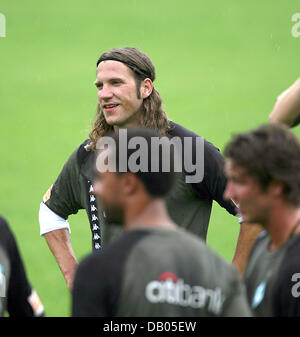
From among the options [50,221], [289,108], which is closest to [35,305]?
[289,108]

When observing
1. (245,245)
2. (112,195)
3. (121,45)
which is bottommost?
(245,245)

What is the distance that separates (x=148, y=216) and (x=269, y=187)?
593mm

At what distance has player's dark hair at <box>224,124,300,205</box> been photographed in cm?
376

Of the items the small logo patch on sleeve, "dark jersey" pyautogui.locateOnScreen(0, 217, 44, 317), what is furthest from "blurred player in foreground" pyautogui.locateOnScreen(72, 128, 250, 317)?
the small logo patch on sleeve

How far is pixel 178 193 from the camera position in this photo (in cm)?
570

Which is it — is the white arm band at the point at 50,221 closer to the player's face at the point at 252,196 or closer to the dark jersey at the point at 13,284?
the dark jersey at the point at 13,284

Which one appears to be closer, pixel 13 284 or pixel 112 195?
pixel 112 195

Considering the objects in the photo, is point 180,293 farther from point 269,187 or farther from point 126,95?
point 126,95

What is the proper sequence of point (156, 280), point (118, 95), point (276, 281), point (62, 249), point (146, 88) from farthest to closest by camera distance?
point (62, 249), point (146, 88), point (118, 95), point (276, 281), point (156, 280)

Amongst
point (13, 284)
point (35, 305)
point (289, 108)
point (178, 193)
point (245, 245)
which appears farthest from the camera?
point (245, 245)

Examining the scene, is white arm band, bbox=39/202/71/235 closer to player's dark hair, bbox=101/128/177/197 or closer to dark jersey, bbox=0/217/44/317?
dark jersey, bbox=0/217/44/317

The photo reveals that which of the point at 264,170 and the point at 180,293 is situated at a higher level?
the point at 264,170

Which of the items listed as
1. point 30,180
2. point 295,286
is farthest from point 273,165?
point 30,180

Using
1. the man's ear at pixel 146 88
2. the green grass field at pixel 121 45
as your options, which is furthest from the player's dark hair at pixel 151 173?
the green grass field at pixel 121 45
